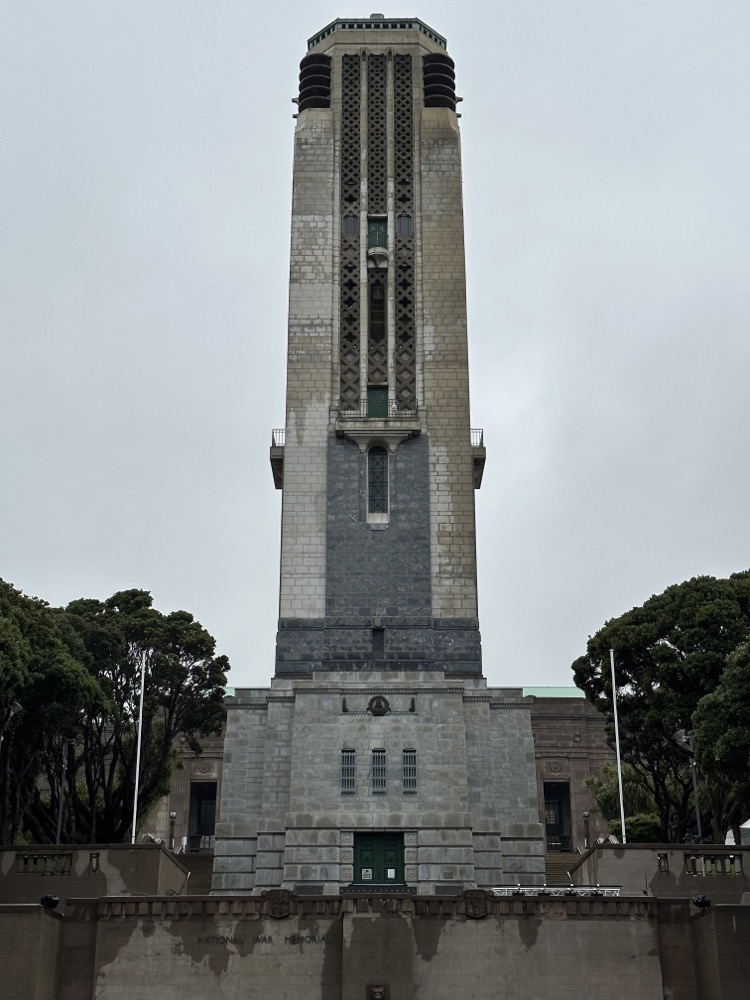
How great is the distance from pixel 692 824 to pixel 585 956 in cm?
2595

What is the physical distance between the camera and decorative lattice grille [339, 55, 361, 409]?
56969 mm

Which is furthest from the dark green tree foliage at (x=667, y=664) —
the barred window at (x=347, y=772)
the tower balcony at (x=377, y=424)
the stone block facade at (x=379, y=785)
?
the barred window at (x=347, y=772)

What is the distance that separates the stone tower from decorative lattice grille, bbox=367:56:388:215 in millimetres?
94

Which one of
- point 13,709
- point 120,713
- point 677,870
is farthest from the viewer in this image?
point 120,713

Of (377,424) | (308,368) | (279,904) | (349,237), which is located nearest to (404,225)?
(349,237)

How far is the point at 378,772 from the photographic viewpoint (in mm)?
48656

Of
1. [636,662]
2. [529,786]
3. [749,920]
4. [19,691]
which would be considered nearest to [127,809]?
[19,691]

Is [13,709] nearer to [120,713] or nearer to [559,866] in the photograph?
[120,713]

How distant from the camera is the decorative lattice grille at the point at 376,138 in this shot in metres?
59.5

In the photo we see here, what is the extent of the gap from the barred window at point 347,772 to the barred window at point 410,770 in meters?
1.95

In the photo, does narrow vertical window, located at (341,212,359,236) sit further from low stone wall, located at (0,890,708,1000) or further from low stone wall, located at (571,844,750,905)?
low stone wall, located at (0,890,708,1000)

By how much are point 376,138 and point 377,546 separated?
19.4 metres

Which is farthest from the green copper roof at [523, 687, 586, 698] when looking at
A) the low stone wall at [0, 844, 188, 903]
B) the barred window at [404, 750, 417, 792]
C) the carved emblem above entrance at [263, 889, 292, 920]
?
the carved emblem above entrance at [263, 889, 292, 920]

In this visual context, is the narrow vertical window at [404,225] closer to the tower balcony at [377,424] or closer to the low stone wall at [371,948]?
the tower balcony at [377,424]
